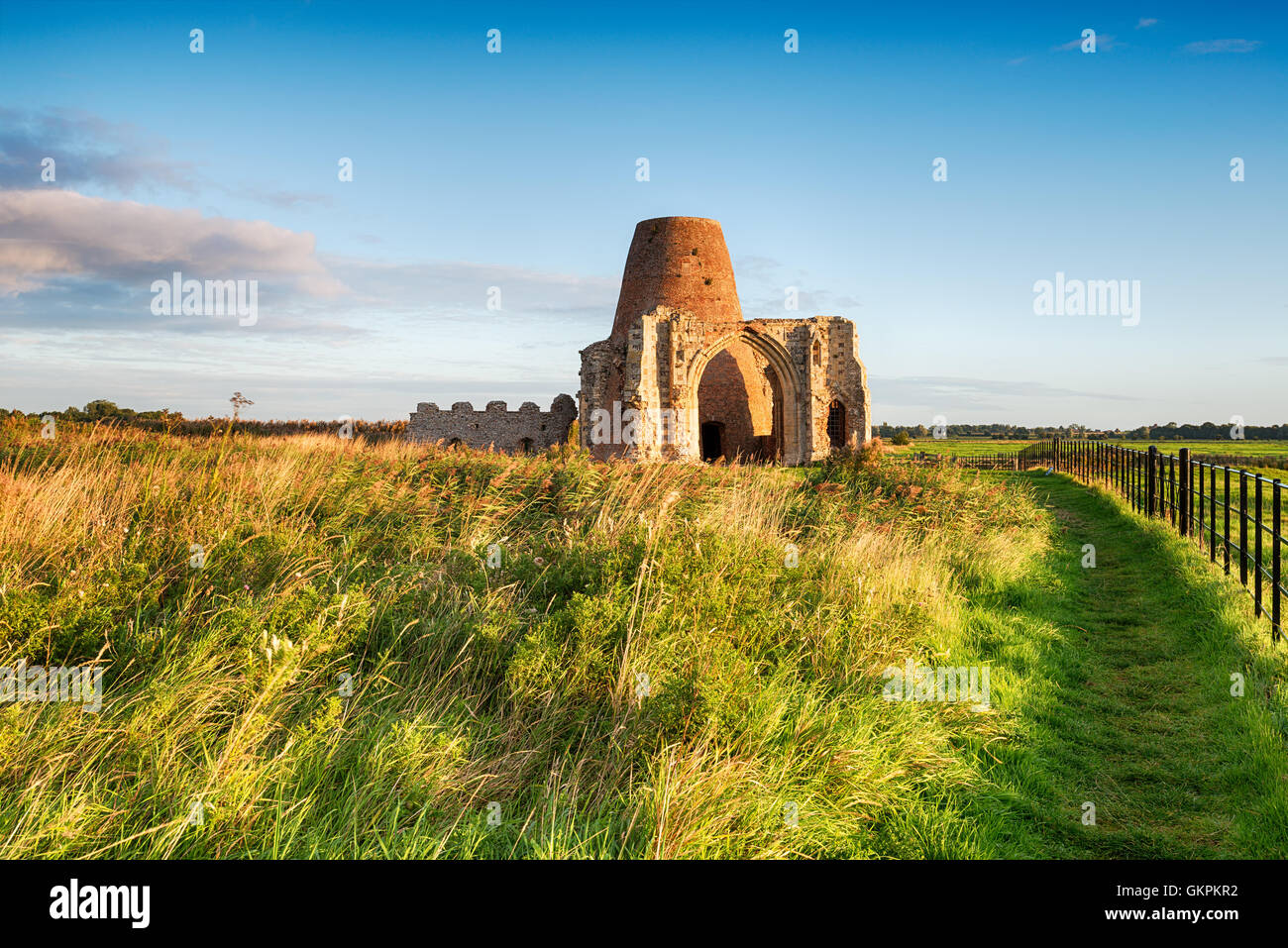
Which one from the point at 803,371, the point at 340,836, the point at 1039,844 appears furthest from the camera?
the point at 803,371

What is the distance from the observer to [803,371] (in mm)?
31469

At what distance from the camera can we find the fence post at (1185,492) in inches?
504

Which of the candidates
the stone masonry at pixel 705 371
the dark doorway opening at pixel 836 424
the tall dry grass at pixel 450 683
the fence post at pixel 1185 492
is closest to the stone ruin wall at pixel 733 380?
the stone masonry at pixel 705 371

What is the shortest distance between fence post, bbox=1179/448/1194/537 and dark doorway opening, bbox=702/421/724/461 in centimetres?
2299

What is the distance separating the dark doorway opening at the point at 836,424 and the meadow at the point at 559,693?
26.4m

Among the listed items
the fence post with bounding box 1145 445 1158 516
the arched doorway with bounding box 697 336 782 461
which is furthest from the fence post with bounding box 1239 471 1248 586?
the arched doorway with bounding box 697 336 782 461

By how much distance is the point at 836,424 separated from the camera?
35344mm

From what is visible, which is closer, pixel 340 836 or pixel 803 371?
pixel 340 836

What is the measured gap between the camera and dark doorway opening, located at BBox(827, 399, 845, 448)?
3500cm

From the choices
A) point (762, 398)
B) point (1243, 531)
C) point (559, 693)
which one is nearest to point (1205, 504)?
point (1243, 531)

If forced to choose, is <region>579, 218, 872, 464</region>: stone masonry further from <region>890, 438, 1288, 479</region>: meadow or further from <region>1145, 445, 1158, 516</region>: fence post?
<region>1145, 445, 1158, 516</region>: fence post

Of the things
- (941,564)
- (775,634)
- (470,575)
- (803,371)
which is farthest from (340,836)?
(803,371)
